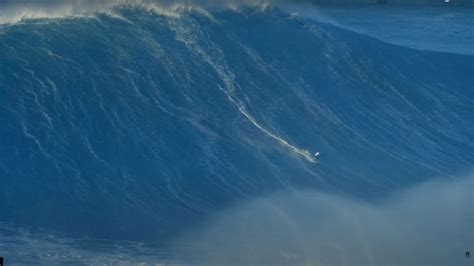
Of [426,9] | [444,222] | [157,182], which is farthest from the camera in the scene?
[426,9]

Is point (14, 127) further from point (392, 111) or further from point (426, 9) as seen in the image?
point (426, 9)

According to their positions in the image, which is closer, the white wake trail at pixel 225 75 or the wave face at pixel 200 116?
the wave face at pixel 200 116

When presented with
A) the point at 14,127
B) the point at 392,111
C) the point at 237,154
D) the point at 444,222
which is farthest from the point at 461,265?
the point at 14,127

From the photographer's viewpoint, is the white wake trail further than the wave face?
Yes

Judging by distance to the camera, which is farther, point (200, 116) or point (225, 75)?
point (225, 75)

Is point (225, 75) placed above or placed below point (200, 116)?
above

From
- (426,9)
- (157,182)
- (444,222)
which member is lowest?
(444,222)

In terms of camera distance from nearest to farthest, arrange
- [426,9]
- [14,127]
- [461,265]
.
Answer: [461,265], [14,127], [426,9]

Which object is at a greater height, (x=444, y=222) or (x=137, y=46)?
(x=137, y=46)
